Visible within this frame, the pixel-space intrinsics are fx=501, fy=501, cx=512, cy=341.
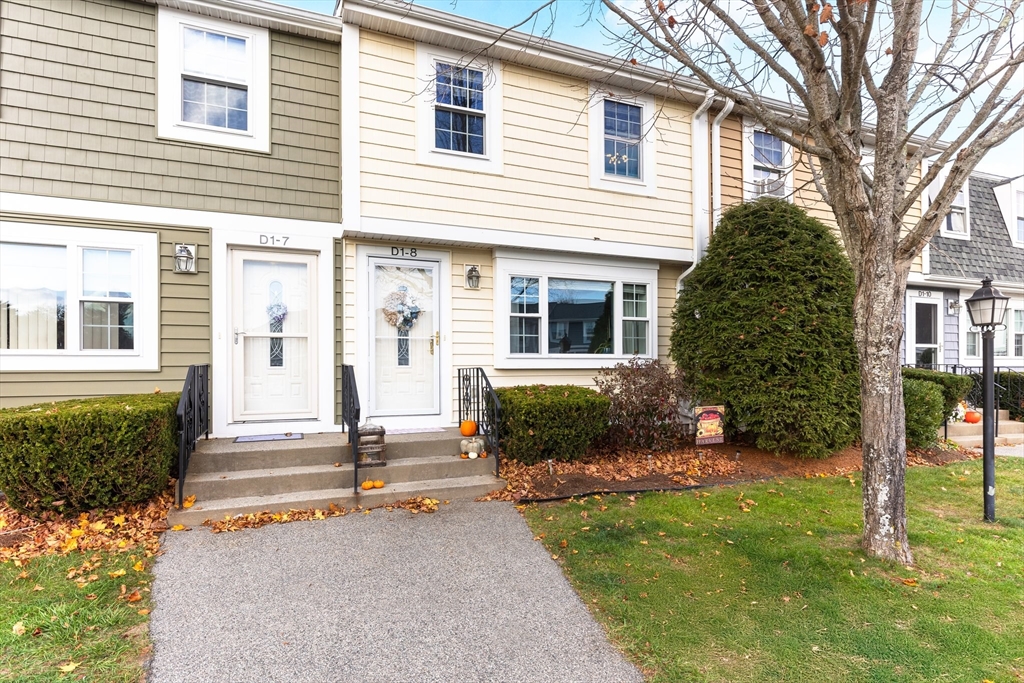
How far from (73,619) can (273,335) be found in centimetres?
348

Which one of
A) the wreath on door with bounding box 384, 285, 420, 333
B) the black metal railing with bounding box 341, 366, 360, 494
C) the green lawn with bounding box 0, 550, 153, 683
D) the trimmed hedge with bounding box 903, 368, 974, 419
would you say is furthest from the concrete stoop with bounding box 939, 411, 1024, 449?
the green lawn with bounding box 0, 550, 153, 683

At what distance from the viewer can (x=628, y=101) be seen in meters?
7.16

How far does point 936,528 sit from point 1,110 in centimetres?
939

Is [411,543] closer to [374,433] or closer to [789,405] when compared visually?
[374,433]

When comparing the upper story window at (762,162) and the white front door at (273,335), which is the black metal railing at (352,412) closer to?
the white front door at (273,335)

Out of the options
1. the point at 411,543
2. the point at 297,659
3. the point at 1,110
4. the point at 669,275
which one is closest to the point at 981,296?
the point at 669,275

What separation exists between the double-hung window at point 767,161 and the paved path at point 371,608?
6.88 metres

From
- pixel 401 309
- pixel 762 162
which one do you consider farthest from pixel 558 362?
pixel 762 162

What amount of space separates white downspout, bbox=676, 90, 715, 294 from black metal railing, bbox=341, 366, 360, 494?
4.88 meters

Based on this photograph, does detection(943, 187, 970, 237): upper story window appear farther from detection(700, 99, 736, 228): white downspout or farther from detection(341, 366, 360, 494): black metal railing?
detection(341, 366, 360, 494): black metal railing

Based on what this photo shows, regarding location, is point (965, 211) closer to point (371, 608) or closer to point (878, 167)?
point (878, 167)

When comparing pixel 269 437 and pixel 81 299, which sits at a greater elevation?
pixel 81 299

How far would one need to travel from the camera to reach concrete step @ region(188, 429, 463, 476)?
184 inches

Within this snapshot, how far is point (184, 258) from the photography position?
538cm
